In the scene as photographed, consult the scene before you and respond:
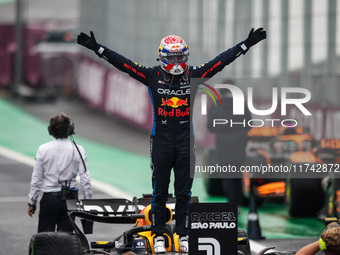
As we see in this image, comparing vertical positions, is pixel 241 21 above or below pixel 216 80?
above

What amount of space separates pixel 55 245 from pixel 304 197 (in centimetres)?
621

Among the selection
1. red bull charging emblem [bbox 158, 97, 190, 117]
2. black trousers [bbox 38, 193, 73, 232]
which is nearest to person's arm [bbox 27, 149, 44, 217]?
black trousers [bbox 38, 193, 73, 232]

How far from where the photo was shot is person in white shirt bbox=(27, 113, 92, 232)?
34.9ft

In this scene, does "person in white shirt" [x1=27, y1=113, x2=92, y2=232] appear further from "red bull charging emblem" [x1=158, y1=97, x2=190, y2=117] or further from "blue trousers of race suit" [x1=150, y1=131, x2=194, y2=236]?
"red bull charging emblem" [x1=158, y1=97, x2=190, y2=117]

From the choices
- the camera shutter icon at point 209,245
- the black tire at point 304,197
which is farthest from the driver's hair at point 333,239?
the black tire at point 304,197

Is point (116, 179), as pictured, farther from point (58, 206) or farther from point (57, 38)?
point (57, 38)

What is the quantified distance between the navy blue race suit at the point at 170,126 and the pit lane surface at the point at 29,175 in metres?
3.10

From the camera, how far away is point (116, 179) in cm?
1892

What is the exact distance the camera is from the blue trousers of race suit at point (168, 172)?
9.34 meters

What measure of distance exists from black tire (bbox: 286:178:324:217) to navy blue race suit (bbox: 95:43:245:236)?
5.21 metres

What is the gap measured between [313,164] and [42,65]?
56.5ft

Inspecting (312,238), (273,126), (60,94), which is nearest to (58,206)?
(312,238)

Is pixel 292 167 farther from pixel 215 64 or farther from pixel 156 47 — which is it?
pixel 156 47

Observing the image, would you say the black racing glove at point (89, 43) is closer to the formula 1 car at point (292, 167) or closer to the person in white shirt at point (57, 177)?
the person in white shirt at point (57, 177)
